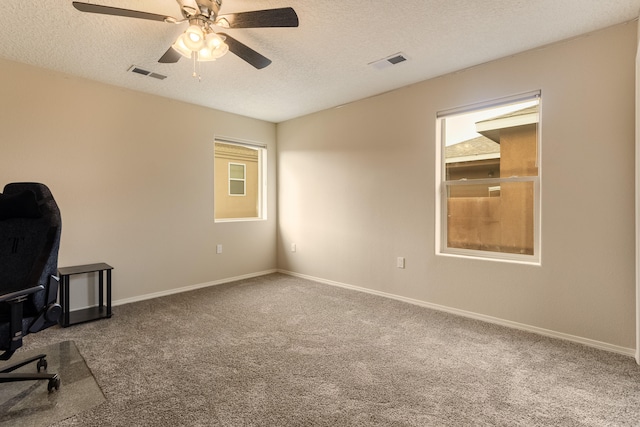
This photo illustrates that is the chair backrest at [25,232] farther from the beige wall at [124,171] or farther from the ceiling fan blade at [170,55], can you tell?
the beige wall at [124,171]

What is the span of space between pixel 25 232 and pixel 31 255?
0.14m

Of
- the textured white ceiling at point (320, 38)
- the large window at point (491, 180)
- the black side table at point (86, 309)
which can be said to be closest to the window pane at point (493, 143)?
the large window at point (491, 180)

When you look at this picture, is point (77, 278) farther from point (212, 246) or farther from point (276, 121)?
point (276, 121)

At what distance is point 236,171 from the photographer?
5.52 meters

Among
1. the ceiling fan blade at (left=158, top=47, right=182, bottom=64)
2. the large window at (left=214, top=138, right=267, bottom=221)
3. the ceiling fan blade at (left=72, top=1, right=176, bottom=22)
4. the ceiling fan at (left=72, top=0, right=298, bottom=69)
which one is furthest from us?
the large window at (left=214, top=138, right=267, bottom=221)

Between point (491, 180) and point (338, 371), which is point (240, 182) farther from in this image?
point (338, 371)

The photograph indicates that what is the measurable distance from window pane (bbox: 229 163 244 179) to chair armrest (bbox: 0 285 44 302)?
13.0 ft

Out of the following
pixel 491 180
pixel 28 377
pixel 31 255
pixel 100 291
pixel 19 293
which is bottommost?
pixel 28 377

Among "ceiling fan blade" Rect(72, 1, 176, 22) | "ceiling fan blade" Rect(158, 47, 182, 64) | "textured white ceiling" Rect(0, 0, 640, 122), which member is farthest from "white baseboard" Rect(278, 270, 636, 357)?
"ceiling fan blade" Rect(72, 1, 176, 22)

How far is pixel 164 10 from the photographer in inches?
86.4

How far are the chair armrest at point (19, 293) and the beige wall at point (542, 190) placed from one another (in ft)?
10.4

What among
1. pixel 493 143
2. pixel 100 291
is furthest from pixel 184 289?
pixel 493 143

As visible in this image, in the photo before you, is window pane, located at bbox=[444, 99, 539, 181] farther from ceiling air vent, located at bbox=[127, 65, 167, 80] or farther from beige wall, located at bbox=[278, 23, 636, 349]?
ceiling air vent, located at bbox=[127, 65, 167, 80]

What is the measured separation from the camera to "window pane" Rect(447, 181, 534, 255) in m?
2.99
